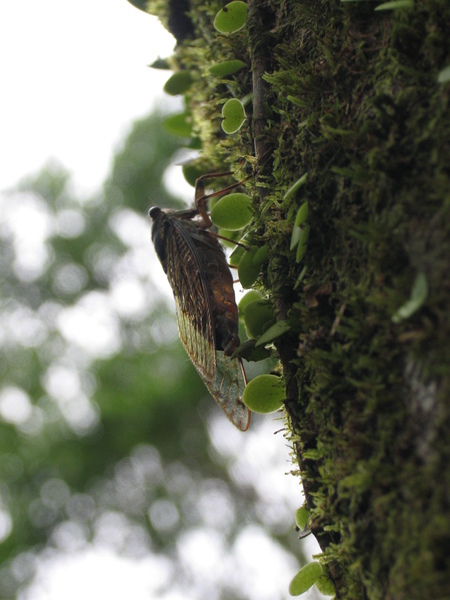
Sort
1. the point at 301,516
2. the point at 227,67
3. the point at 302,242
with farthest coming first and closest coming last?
1. the point at 227,67
2. the point at 301,516
3. the point at 302,242

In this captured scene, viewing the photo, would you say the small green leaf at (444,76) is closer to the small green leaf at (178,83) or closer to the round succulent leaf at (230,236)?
the round succulent leaf at (230,236)

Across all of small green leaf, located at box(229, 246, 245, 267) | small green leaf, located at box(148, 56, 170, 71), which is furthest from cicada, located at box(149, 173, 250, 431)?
small green leaf, located at box(148, 56, 170, 71)

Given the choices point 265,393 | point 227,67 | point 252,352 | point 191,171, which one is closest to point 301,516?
point 265,393

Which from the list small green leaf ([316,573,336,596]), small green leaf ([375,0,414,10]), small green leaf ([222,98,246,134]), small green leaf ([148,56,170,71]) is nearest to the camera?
small green leaf ([375,0,414,10])

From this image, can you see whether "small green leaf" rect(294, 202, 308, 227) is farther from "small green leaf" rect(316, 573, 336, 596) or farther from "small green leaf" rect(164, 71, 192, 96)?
→ "small green leaf" rect(164, 71, 192, 96)

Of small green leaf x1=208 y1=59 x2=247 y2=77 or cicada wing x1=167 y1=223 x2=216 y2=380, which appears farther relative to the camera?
cicada wing x1=167 y1=223 x2=216 y2=380

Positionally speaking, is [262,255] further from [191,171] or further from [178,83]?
[178,83]

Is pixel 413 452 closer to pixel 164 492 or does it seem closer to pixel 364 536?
pixel 364 536
